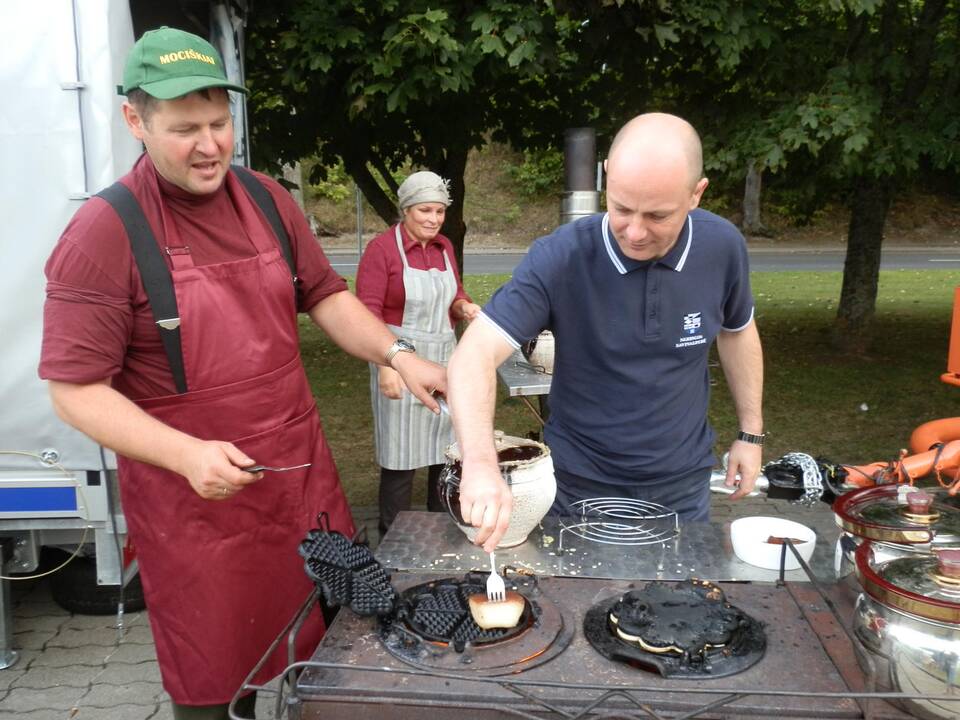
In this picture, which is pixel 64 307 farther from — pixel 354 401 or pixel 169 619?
pixel 354 401

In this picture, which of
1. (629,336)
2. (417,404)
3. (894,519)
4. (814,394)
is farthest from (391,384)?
(814,394)

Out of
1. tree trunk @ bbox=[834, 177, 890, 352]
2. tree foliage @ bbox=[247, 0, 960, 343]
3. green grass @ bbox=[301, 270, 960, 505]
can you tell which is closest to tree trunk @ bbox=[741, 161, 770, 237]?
green grass @ bbox=[301, 270, 960, 505]

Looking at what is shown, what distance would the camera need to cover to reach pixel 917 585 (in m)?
1.28

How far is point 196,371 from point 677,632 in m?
1.16

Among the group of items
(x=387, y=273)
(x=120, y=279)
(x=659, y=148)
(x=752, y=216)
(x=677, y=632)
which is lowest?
(x=752, y=216)

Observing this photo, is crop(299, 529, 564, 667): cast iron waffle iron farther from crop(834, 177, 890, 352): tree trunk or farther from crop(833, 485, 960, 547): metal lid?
crop(834, 177, 890, 352): tree trunk

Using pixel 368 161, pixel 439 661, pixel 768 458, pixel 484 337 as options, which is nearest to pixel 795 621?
pixel 439 661

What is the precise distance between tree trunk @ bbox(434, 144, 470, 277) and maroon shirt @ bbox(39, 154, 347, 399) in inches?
197

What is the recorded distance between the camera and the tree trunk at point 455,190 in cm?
695

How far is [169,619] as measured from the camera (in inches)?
77.6

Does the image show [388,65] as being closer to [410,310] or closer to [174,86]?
[410,310]

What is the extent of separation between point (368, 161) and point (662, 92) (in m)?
2.51

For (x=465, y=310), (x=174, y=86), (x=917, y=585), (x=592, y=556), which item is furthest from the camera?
(x=465, y=310)

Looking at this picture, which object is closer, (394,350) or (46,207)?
(394,350)
